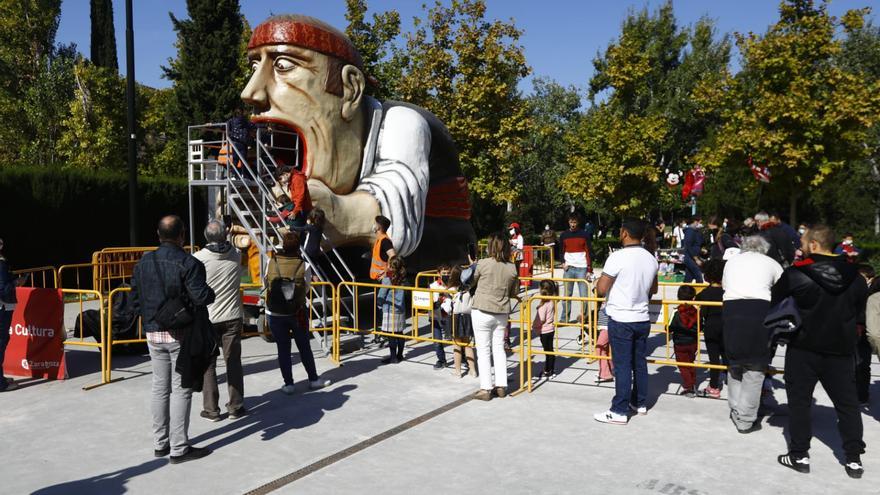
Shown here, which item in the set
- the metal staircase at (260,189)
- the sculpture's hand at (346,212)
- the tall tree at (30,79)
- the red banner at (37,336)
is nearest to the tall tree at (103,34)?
the tall tree at (30,79)

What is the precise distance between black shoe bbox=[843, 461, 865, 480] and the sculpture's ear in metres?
9.26

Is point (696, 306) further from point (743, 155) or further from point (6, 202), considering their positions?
point (743, 155)

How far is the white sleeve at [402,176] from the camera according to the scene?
40.7ft

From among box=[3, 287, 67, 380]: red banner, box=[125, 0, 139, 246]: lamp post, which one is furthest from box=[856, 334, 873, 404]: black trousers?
box=[125, 0, 139, 246]: lamp post

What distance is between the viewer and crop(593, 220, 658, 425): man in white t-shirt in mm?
6172

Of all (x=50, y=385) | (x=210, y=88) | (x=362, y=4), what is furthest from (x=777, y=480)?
(x=210, y=88)

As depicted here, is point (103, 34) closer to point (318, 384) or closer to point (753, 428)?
point (318, 384)

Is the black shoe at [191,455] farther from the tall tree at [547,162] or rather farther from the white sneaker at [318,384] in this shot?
the tall tree at [547,162]

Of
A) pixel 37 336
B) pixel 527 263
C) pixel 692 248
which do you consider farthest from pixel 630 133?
pixel 37 336

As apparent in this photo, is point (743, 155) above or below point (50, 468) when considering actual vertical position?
above

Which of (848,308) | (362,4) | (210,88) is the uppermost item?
(362,4)

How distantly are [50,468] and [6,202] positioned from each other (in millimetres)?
13401

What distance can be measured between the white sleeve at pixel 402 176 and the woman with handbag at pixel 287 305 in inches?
197

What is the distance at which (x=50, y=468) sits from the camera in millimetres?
5301
